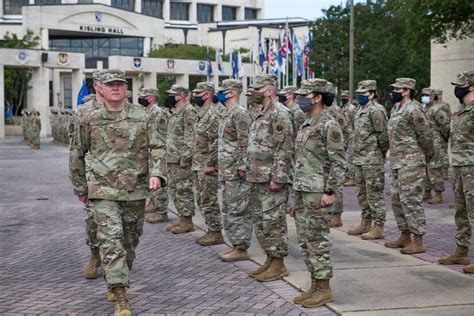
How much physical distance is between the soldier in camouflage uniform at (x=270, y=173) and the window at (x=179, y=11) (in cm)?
8507

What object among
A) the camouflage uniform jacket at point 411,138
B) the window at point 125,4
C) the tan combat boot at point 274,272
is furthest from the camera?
the window at point 125,4

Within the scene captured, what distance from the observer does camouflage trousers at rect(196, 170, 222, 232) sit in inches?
371

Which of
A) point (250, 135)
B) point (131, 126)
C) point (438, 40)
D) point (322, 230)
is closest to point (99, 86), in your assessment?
point (131, 126)

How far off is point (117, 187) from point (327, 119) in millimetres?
2155

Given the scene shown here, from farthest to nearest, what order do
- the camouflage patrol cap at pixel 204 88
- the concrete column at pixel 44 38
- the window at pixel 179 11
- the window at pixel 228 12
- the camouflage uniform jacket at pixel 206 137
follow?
the window at pixel 228 12, the window at pixel 179 11, the concrete column at pixel 44 38, the camouflage patrol cap at pixel 204 88, the camouflage uniform jacket at pixel 206 137

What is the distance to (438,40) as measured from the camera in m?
18.1

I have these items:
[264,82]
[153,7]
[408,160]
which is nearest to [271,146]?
[264,82]

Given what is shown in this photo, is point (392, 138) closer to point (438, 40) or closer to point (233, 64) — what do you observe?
point (438, 40)

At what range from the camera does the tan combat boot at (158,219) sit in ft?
38.3

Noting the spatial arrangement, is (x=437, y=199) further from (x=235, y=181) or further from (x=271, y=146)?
(x=271, y=146)

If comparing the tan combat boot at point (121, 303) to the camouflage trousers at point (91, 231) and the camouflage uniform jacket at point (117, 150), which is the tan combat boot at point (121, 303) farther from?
the camouflage trousers at point (91, 231)

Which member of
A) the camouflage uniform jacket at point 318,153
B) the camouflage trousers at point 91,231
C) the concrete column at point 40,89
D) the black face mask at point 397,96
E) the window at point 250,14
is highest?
the window at point 250,14

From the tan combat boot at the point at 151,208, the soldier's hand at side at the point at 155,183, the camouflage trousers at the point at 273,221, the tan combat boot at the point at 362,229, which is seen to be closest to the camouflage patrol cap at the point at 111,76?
the soldier's hand at side at the point at 155,183

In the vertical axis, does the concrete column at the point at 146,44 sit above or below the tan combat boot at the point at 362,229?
above
